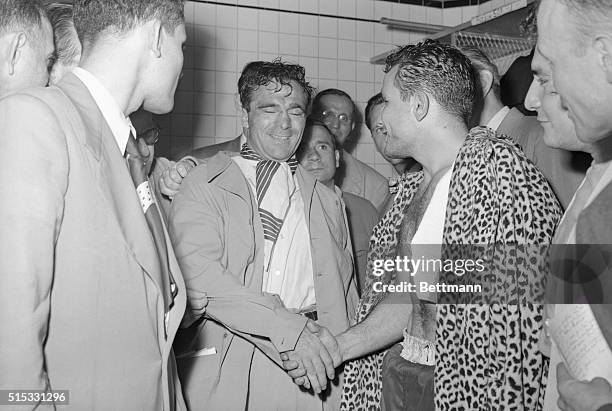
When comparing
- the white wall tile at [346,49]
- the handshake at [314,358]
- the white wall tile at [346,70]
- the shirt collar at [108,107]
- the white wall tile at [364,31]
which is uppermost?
the white wall tile at [364,31]

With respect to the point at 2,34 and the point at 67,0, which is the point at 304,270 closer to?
the point at 2,34

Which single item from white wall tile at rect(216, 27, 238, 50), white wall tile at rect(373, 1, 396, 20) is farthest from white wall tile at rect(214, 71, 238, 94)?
white wall tile at rect(373, 1, 396, 20)

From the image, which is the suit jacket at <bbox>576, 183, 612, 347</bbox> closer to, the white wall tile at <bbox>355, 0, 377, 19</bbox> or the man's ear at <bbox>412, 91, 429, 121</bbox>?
the man's ear at <bbox>412, 91, 429, 121</bbox>

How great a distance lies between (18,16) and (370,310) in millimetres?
1281

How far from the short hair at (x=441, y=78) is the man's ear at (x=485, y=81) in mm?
550

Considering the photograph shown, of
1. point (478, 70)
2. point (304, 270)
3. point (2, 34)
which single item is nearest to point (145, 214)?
point (2, 34)

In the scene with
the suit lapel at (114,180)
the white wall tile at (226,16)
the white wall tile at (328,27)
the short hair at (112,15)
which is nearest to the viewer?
the suit lapel at (114,180)

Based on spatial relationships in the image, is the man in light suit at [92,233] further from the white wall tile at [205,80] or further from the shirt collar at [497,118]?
the white wall tile at [205,80]

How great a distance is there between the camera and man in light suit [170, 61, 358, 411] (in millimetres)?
1851

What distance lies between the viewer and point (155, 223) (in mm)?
1217

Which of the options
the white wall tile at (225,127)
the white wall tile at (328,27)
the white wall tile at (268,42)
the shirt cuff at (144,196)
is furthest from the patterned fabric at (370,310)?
the white wall tile at (328,27)

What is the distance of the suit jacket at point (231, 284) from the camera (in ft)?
6.03

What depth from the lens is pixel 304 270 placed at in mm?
2043

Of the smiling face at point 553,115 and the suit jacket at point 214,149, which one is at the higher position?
the smiling face at point 553,115
